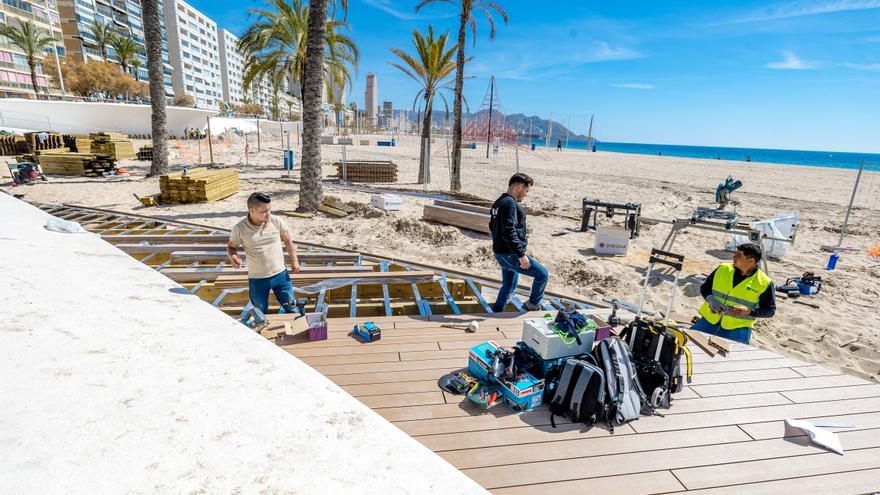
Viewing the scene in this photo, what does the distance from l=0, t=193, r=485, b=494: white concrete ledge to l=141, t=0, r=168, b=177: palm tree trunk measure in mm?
18621

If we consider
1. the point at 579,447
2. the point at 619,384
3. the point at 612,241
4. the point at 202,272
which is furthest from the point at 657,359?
the point at 612,241

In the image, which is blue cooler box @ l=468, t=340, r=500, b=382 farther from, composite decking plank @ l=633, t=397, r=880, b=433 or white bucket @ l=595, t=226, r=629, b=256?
white bucket @ l=595, t=226, r=629, b=256

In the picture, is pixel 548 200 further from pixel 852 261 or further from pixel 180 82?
pixel 180 82

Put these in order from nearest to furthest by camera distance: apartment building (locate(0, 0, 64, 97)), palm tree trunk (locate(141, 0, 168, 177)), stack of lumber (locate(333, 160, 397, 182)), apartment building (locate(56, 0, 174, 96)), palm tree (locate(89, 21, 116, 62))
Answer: palm tree trunk (locate(141, 0, 168, 177)) → stack of lumber (locate(333, 160, 397, 182)) → apartment building (locate(0, 0, 64, 97)) → palm tree (locate(89, 21, 116, 62)) → apartment building (locate(56, 0, 174, 96))

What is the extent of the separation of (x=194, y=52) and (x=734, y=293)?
125134 millimetres

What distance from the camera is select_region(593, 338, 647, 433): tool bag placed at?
11.4 ft

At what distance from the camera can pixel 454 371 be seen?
13.9 feet

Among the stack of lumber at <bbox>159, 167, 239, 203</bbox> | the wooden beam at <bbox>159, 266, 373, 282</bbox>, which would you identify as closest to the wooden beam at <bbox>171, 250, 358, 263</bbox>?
the wooden beam at <bbox>159, 266, 373, 282</bbox>

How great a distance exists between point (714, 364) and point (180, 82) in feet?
378

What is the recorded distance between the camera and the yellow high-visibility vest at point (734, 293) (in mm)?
4871

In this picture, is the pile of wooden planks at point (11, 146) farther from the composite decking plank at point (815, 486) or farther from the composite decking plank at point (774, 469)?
the composite decking plank at point (815, 486)

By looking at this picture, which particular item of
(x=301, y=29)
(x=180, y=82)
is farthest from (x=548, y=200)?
(x=180, y=82)

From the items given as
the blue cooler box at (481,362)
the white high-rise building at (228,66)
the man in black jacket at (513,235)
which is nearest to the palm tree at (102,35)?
the white high-rise building at (228,66)

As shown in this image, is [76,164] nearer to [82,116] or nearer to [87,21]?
[82,116]
